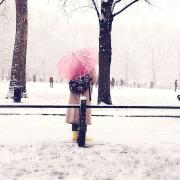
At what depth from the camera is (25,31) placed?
2033 centimetres

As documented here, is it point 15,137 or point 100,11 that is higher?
point 100,11

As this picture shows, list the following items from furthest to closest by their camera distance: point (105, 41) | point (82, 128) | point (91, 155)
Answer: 1. point (105, 41)
2. point (82, 128)
3. point (91, 155)

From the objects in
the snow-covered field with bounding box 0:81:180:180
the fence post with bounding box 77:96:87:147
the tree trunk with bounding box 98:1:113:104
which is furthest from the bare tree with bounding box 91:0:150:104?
the fence post with bounding box 77:96:87:147

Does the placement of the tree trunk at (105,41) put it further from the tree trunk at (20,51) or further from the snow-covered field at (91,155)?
the snow-covered field at (91,155)

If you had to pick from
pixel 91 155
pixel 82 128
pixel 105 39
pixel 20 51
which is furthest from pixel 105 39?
pixel 91 155

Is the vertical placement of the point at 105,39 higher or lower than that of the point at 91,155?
higher

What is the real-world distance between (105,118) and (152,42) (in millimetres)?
65430

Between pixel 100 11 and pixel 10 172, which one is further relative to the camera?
pixel 100 11

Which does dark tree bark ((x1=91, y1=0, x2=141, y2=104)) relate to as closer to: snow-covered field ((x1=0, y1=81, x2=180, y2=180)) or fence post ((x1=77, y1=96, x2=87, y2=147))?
snow-covered field ((x1=0, y1=81, x2=180, y2=180))

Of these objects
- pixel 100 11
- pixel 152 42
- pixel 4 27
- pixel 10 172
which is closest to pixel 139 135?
pixel 10 172

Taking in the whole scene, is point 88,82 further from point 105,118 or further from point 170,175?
point 105,118

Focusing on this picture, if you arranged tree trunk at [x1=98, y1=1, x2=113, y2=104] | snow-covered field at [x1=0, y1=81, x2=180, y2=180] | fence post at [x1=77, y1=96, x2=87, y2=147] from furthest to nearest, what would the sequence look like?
tree trunk at [x1=98, y1=1, x2=113, y2=104] < fence post at [x1=77, y1=96, x2=87, y2=147] < snow-covered field at [x1=0, y1=81, x2=180, y2=180]

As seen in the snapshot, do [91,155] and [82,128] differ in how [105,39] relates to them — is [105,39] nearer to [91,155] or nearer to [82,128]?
[82,128]

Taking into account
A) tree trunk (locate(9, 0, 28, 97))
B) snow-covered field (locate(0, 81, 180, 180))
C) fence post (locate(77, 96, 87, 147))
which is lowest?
snow-covered field (locate(0, 81, 180, 180))
